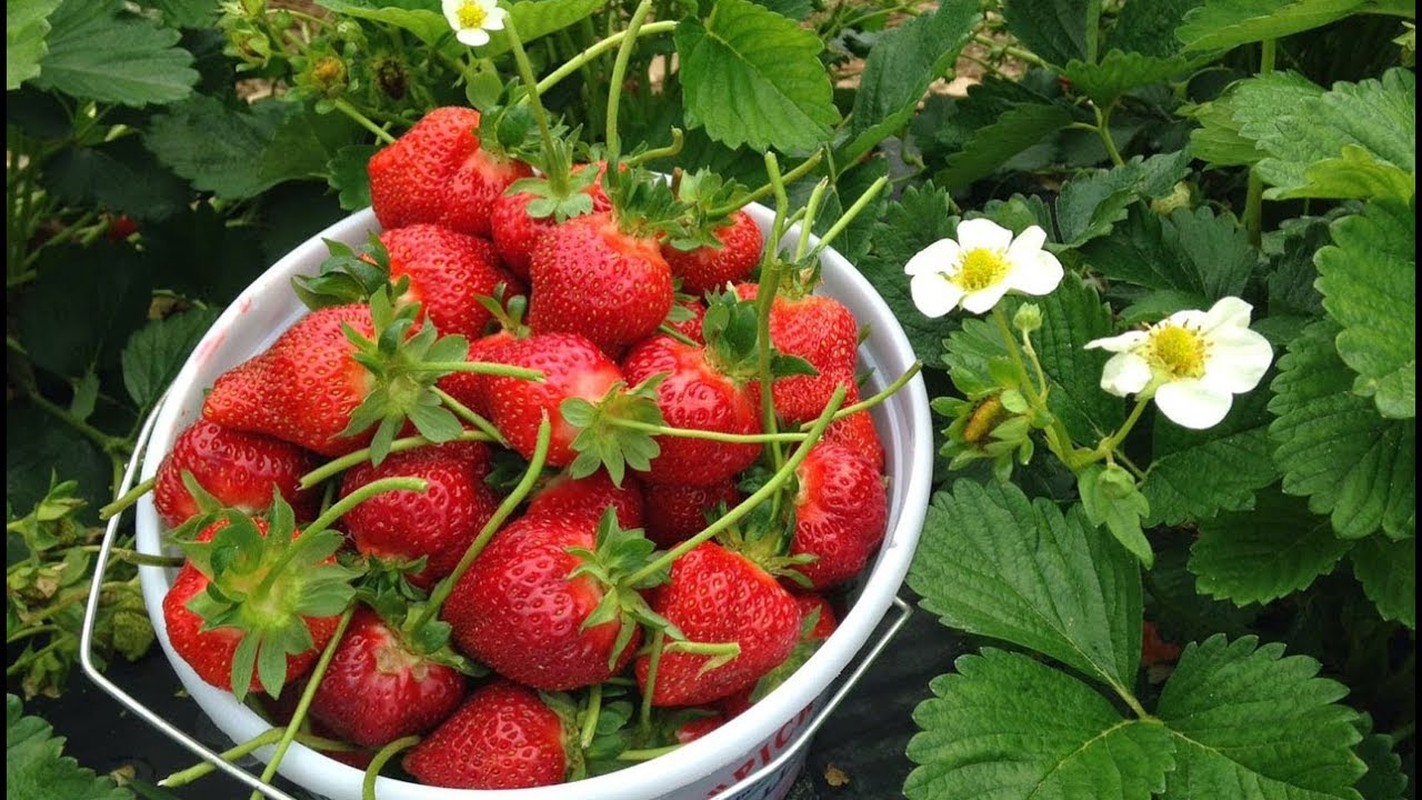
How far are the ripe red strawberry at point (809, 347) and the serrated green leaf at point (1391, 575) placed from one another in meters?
0.30

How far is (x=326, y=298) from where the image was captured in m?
0.71

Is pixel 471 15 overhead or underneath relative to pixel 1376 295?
overhead

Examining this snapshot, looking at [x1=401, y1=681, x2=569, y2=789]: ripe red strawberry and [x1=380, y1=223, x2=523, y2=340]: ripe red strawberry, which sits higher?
[x1=380, y1=223, x2=523, y2=340]: ripe red strawberry

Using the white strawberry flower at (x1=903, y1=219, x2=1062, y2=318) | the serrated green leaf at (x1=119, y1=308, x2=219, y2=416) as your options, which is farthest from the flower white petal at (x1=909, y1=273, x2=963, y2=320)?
the serrated green leaf at (x1=119, y1=308, x2=219, y2=416)

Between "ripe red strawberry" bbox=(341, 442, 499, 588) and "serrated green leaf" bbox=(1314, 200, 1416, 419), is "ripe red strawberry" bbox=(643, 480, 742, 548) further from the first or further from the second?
"serrated green leaf" bbox=(1314, 200, 1416, 419)

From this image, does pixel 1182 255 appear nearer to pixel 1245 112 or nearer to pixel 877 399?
pixel 1245 112

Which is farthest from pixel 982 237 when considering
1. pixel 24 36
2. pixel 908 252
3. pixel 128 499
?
pixel 24 36

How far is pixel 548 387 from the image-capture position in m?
0.62

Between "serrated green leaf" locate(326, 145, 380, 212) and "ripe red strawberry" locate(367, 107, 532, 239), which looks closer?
"ripe red strawberry" locate(367, 107, 532, 239)

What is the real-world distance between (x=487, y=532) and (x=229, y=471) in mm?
156

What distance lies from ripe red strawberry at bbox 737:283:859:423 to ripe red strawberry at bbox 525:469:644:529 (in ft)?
0.34

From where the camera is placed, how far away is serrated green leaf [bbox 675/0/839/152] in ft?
2.87

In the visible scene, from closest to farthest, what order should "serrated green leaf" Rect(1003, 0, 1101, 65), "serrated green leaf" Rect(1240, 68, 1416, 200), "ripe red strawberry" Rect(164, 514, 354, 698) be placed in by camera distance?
"ripe red strawberry" Rect(164, 514, 354, 698) → "serrated green leaf" Rect(1240, 68, 1416, 200) → "serrated green leaf" Rect(1003, 0, 1101, 65)

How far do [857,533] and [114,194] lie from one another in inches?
31.4
